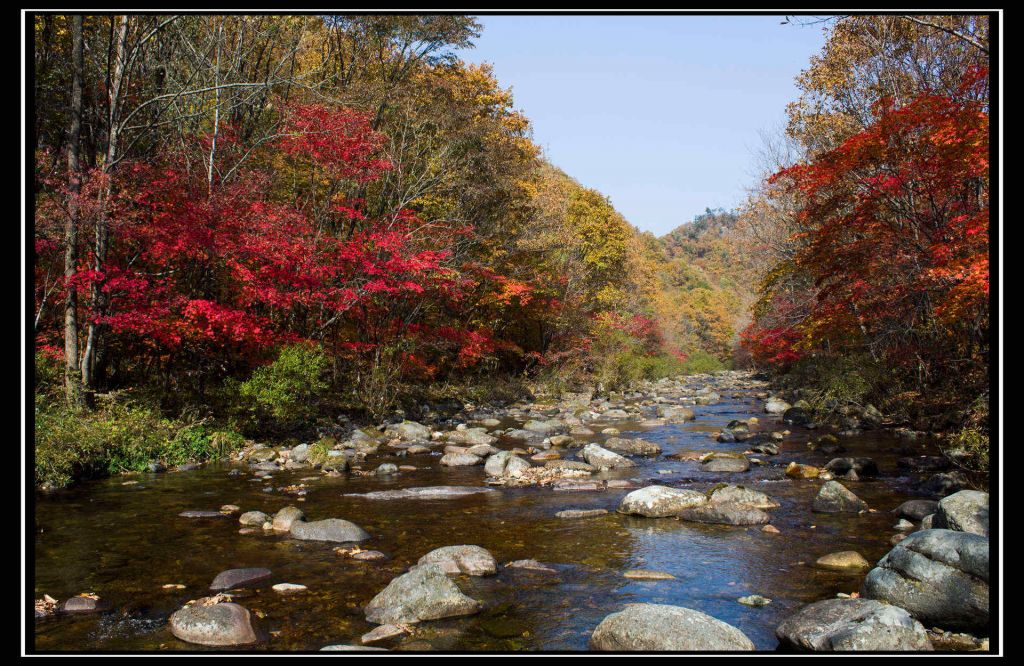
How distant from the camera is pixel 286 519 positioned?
7559 millimetres

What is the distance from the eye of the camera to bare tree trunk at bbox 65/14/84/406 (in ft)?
34.1

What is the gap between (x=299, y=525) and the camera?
24.2 feet

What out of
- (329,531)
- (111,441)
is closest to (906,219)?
(329,531)

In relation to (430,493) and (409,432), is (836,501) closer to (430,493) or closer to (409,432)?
(430,493)

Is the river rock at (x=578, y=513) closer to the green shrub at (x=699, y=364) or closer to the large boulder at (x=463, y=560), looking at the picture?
the large boulder at (x=463, y=560)

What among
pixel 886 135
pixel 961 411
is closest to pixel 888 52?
pixel 886 135

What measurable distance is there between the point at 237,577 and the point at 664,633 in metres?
3.79

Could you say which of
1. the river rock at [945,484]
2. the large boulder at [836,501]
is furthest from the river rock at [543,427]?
the river rock at [945,484]

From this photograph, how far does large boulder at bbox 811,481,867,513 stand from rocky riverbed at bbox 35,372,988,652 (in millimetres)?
28

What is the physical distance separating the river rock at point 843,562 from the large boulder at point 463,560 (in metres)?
3.28

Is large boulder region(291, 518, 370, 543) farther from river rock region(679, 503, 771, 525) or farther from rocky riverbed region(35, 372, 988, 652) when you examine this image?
river rock region(679, 503, 771, 525)

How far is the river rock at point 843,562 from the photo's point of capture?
621cm

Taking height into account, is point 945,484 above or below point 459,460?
above

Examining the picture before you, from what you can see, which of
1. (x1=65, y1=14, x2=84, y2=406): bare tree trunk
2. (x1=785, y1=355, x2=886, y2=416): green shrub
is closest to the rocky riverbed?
(x1=65, y1=14, x2=84, y2=406): bare tree trunk
